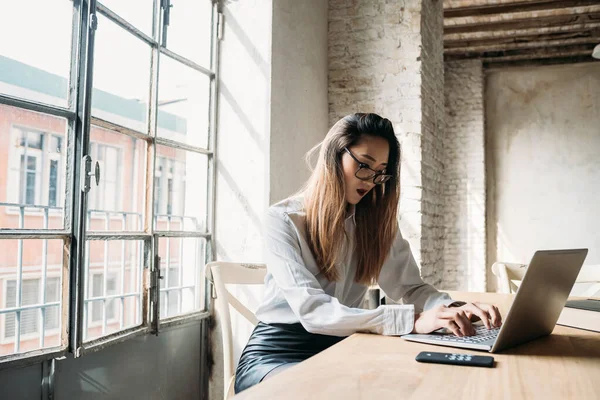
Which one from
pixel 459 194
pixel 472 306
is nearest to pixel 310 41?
pixel 472 306

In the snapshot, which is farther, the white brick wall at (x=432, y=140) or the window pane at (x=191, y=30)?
the white brick wall at (x=432, y=140)

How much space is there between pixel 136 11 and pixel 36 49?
0.74 metres

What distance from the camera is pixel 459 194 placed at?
793 centimetres

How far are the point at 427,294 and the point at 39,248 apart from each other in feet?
4.80

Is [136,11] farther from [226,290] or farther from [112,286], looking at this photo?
[226,290]

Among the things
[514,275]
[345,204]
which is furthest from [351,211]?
[514,275]

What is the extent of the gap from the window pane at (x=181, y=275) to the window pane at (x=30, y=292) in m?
0.77

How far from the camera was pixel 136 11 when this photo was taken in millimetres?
2723

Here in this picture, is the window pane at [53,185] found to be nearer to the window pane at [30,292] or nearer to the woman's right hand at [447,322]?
the window pane at [30,292]

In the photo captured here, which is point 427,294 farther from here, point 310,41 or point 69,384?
point 310,41

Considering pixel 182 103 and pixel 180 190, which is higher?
pixel 182 103

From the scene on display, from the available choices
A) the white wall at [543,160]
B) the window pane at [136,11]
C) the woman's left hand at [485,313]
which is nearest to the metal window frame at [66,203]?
the window pane at [136,11]

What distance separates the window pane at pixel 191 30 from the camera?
9.94ft

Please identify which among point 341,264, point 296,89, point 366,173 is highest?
point 296,89
